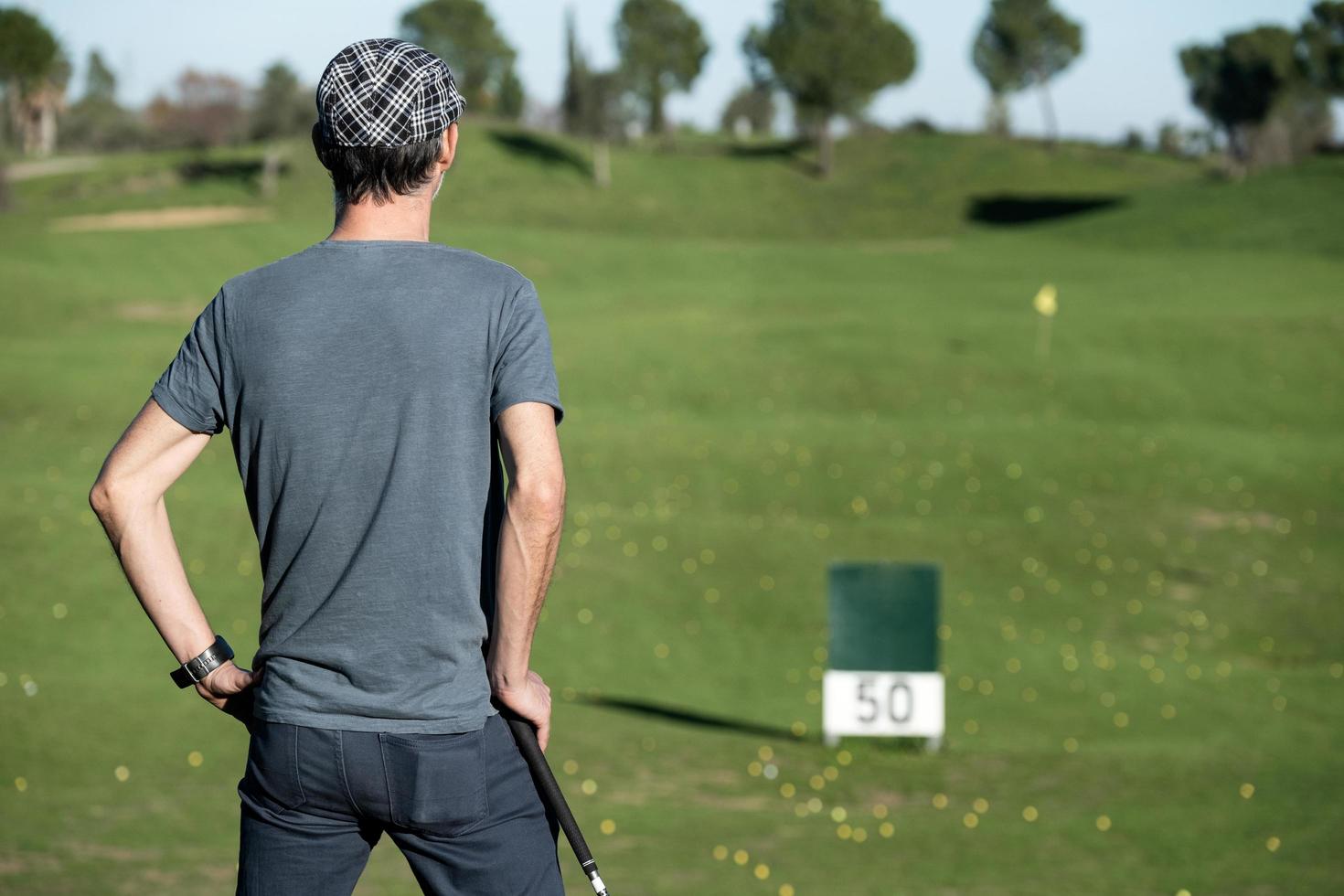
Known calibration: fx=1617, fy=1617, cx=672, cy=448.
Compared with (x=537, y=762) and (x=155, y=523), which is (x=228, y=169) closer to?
(x=155, y=523)

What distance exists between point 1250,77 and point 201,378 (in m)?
89.5

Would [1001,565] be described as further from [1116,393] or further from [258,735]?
[258,735]

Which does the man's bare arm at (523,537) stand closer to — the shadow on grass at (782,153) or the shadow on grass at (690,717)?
the shadow on grass at (690,717)

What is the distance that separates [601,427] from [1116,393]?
27.5 ft

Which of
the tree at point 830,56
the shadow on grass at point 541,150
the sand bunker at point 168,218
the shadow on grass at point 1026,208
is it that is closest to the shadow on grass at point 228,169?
the sand bunker at point 168,218

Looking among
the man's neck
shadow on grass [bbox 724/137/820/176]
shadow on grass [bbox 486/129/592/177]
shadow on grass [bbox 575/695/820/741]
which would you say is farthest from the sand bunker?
the man's neck

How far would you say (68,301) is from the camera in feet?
Result: 105

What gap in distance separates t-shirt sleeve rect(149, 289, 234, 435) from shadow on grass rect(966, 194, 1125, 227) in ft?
221

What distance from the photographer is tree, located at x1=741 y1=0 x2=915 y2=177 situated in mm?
86312

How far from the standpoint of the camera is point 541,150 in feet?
268

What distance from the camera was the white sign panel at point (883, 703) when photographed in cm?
1074

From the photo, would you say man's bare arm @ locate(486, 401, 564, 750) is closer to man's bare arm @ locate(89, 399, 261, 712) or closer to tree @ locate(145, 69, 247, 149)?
man's bare arm @ locate(89, 399, 261, 712)

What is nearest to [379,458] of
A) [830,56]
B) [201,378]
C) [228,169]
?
[201,378]

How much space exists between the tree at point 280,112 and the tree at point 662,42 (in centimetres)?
2287
